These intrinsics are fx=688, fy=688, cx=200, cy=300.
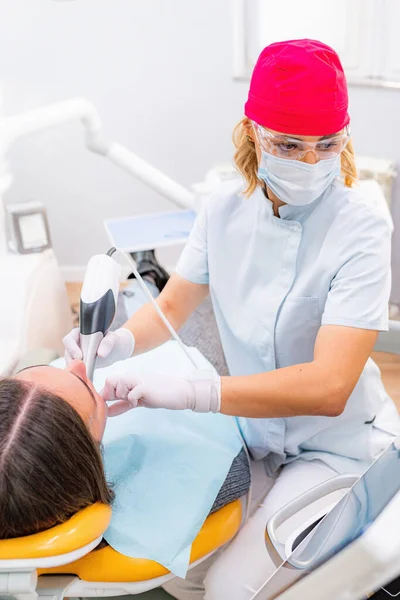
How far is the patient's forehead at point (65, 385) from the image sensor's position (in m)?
1.16

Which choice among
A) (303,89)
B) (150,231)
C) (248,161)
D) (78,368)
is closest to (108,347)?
(78,368)

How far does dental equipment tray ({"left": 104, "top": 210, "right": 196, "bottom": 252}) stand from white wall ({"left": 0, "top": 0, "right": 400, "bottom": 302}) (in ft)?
2.17

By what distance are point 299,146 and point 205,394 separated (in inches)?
19.9

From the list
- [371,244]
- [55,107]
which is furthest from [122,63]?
[371,244]

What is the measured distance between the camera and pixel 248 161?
1.47 metres

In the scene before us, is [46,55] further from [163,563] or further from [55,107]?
[163,563]

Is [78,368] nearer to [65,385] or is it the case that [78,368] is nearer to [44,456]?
[65,385]

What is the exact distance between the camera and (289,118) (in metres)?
1.29

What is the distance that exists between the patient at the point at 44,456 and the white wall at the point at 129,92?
6.81 ft

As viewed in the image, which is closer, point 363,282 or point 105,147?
point 363,282

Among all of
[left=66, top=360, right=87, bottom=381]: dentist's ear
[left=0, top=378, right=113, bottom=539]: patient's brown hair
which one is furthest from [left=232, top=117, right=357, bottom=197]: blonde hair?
[left=0, top=378, right=113, bottom=539]: patient's brown hair

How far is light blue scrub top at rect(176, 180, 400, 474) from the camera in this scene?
51.6 inches

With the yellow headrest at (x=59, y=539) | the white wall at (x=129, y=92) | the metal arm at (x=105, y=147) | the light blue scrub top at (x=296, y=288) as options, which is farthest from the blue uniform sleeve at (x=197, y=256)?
the white wall at (x=129, y=92)

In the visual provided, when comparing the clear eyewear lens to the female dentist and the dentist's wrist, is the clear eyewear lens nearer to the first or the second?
the female dentist
